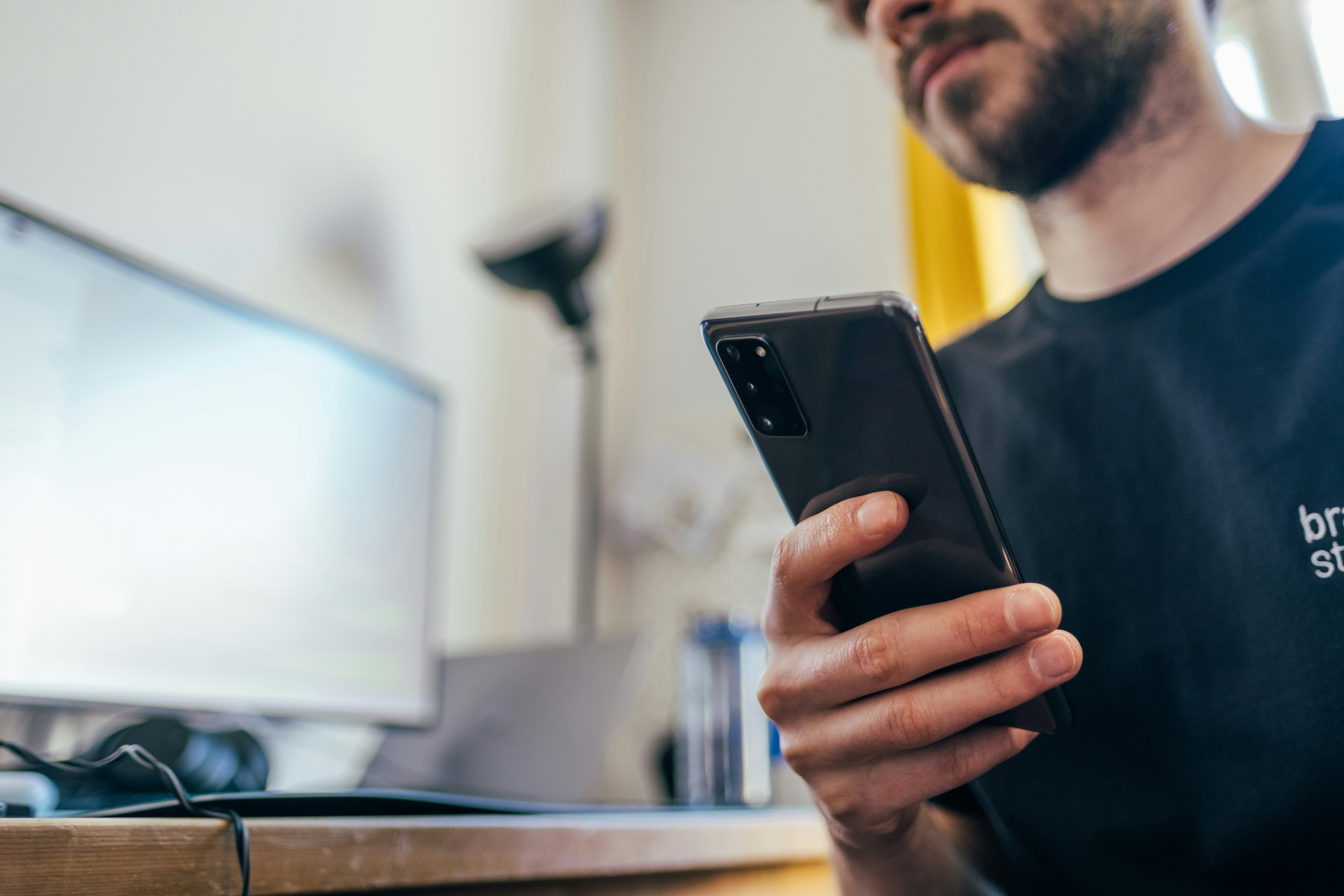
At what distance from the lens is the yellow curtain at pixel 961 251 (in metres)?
1.45

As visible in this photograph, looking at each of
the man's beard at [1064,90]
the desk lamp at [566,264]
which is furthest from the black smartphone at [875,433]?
the desk lamp at [566,264]

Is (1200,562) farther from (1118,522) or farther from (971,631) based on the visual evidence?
Result: (971,631)

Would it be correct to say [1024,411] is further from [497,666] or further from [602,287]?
[602,287]

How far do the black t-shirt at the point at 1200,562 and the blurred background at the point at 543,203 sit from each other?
1.81 feet

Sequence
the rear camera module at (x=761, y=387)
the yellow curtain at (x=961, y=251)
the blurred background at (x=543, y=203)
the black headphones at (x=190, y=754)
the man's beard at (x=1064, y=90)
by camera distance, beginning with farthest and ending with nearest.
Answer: the yellow curtain at (x=961, y=251) → the blurred background at (x=543, y=203) → the man's beard at (x=1064, y=90) → the black headphones at (x=190, y=754) → the rear camera module at (x=761, y=387)

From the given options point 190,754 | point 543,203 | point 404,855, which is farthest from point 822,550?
point 543,203

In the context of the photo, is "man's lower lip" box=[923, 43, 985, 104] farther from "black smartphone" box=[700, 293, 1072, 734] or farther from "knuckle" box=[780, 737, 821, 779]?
"knuckle" box=[780, 737, 821, 779]

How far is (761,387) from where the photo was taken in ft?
1.41

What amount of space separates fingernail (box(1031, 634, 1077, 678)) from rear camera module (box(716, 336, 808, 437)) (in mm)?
149

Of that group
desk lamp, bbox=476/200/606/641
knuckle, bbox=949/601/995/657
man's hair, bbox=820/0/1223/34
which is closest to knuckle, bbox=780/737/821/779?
knuckle, bbox=949/601/995/657

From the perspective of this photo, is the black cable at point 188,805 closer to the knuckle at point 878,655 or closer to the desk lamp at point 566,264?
the knuckle at point 878,655

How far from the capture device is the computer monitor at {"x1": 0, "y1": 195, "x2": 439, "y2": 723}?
24.3 inches

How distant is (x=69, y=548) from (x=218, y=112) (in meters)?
0.57

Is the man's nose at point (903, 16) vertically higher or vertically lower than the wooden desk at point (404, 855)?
higher
